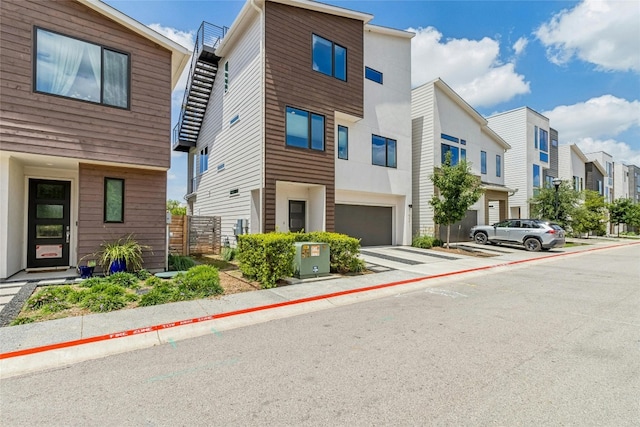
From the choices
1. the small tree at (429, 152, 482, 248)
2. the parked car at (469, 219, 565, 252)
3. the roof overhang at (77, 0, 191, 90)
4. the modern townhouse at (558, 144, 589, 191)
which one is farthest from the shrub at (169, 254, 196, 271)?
the modern townhouse at (558, 144, 589, 191)

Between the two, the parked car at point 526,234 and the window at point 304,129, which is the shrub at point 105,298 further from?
the parked car at point 526,234

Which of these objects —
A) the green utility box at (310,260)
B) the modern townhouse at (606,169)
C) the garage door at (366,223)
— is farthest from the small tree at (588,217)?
the green utility box at (310,260)

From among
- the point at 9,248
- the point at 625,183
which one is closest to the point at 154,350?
the point at 9,248

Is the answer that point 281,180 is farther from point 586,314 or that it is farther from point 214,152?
point 586,314

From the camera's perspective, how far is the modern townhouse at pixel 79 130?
732 cm

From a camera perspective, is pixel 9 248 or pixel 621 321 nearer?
pixel 621 321

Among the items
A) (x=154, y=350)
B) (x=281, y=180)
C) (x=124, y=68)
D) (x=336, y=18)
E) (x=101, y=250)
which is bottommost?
(x=154, y=350)

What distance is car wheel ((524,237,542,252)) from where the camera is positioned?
1739cm

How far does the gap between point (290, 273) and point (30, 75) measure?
7.56 meters

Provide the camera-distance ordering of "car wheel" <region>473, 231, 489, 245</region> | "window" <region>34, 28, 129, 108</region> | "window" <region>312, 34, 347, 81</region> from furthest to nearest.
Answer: "car wheel" <region>473, 231, 489, 245</region> < "window" <region>312, 34, 347, 81</region> < "window" <region>34, 28, 129, 108</region>

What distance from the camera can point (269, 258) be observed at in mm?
7945

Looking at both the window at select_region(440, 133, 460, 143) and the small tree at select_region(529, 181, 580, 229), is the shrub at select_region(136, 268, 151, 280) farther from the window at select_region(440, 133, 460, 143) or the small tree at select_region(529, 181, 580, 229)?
the small tree at select_region(529, 181, 580, 229)

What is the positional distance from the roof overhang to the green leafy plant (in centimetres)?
536

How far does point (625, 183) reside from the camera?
53281 mm
